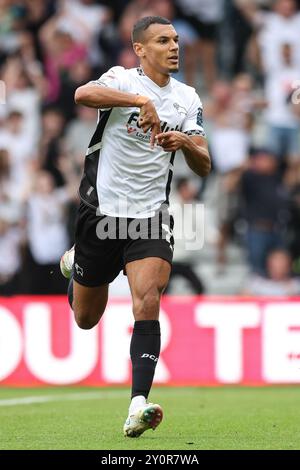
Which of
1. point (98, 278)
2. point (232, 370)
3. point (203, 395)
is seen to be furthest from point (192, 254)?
point (98, 278)

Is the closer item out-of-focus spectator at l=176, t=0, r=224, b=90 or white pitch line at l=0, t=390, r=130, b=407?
white pitch line at l=0, t=390, r=130, b=407

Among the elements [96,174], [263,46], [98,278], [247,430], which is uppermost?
[263,46]

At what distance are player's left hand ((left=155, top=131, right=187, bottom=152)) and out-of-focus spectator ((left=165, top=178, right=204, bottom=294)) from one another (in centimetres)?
688

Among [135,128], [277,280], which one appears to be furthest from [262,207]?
[135,128]

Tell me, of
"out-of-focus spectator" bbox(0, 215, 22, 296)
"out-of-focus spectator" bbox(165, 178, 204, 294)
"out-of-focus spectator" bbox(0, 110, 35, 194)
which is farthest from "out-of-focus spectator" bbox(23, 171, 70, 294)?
"out-of-focus spectator" bbox(165, 178, 204, 294)

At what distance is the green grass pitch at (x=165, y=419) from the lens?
6898mm

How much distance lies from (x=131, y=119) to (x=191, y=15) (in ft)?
32.5

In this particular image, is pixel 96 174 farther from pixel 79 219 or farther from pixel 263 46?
pixel 263 46

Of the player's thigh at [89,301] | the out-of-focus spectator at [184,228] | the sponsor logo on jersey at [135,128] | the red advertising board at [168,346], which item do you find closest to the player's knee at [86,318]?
the player's thigh at [89,301]

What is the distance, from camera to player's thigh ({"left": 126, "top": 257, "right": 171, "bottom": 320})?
733 centimetres

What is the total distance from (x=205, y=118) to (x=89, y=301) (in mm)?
8335

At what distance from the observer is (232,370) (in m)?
13.0

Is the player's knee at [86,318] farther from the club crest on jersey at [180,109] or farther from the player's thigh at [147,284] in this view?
the club crest on jersey at [180,109]

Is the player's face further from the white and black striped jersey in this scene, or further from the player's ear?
the white and black striped jersey
